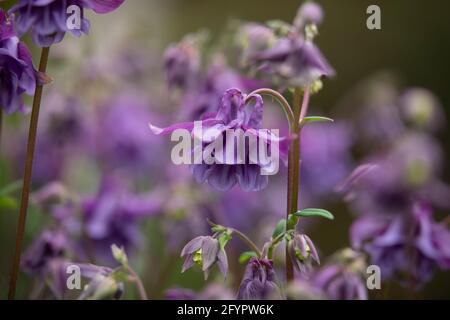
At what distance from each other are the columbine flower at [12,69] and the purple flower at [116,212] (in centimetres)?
42

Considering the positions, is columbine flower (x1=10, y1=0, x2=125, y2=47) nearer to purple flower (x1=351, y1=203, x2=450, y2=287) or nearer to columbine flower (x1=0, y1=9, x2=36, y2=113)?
columbine flower (x1=0, y1=9, x2=36, y2=113)

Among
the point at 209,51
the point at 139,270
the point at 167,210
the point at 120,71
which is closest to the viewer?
the point at 167,210

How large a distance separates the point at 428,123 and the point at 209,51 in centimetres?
47

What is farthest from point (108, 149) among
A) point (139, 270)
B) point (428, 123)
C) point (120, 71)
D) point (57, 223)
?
point (428, 123)

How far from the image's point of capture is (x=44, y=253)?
1.06 meters

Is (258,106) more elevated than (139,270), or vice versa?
(258,106)

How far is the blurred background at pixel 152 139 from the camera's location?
1.36m

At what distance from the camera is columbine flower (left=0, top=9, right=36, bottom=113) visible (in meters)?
0.83

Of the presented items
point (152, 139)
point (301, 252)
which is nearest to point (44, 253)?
point (301, 252)

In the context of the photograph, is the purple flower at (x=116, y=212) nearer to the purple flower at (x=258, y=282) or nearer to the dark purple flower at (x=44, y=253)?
the dark purple flower at (x=44, y=253)

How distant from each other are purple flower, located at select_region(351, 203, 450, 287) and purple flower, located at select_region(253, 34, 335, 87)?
0.30m

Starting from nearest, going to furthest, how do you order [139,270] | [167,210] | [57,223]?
[57,223] → [167,210] → [139,270]

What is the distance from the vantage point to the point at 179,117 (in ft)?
3.89
